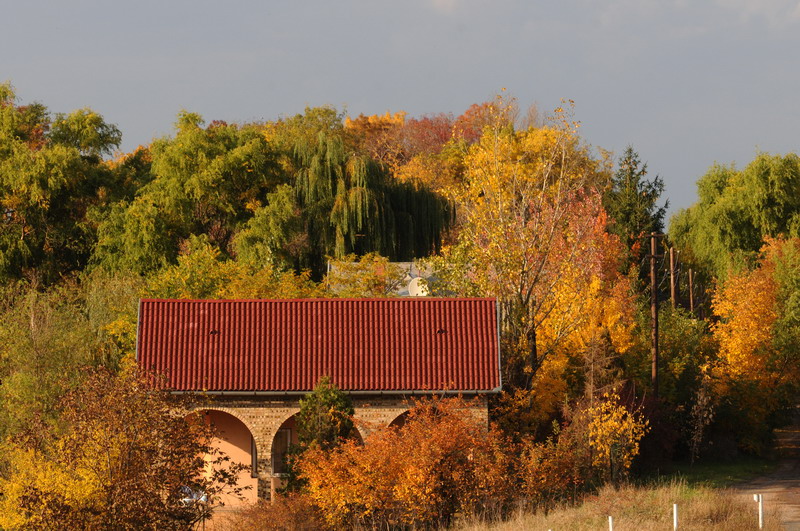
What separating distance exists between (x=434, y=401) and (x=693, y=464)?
15.7 metres

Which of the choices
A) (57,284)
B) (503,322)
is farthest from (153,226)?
(503,322)

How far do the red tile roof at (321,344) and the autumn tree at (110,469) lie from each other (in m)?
8.54

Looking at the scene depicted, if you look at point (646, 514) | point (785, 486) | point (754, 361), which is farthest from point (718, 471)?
point (646, 514)

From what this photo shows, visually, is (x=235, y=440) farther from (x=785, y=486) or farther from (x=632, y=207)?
(x=632, y=207)

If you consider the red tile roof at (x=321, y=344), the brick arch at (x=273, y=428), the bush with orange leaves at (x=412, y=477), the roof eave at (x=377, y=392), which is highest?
the red tile roof at (x=321, y=344)

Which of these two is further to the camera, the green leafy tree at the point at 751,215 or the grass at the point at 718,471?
the green leafy tree at the point at 751,215

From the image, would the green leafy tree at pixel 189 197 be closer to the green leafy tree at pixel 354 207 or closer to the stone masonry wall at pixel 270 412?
the green leafy tree at pixel 354 207

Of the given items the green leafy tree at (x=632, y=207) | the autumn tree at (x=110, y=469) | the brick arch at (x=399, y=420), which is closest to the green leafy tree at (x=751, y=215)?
the green leafy tree at (x=632, y=207)

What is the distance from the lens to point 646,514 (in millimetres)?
27531

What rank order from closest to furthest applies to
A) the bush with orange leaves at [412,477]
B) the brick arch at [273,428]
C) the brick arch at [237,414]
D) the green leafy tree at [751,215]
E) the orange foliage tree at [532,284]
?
1. the bush with orange leaves at [412,477]
2. the brick arch at [273,428]
3. the brick arch at [237,414]
4. the orange foliage tree at [532,284]
5. the green leafy tree at [751,215]

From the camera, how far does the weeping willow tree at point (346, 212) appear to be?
54.5 m

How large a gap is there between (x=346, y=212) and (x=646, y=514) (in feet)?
97.3

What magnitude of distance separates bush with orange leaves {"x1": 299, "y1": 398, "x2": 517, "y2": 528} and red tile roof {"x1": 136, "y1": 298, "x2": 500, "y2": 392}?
318cm

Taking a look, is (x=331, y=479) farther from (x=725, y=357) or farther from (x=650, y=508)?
(x=725, y=357)
